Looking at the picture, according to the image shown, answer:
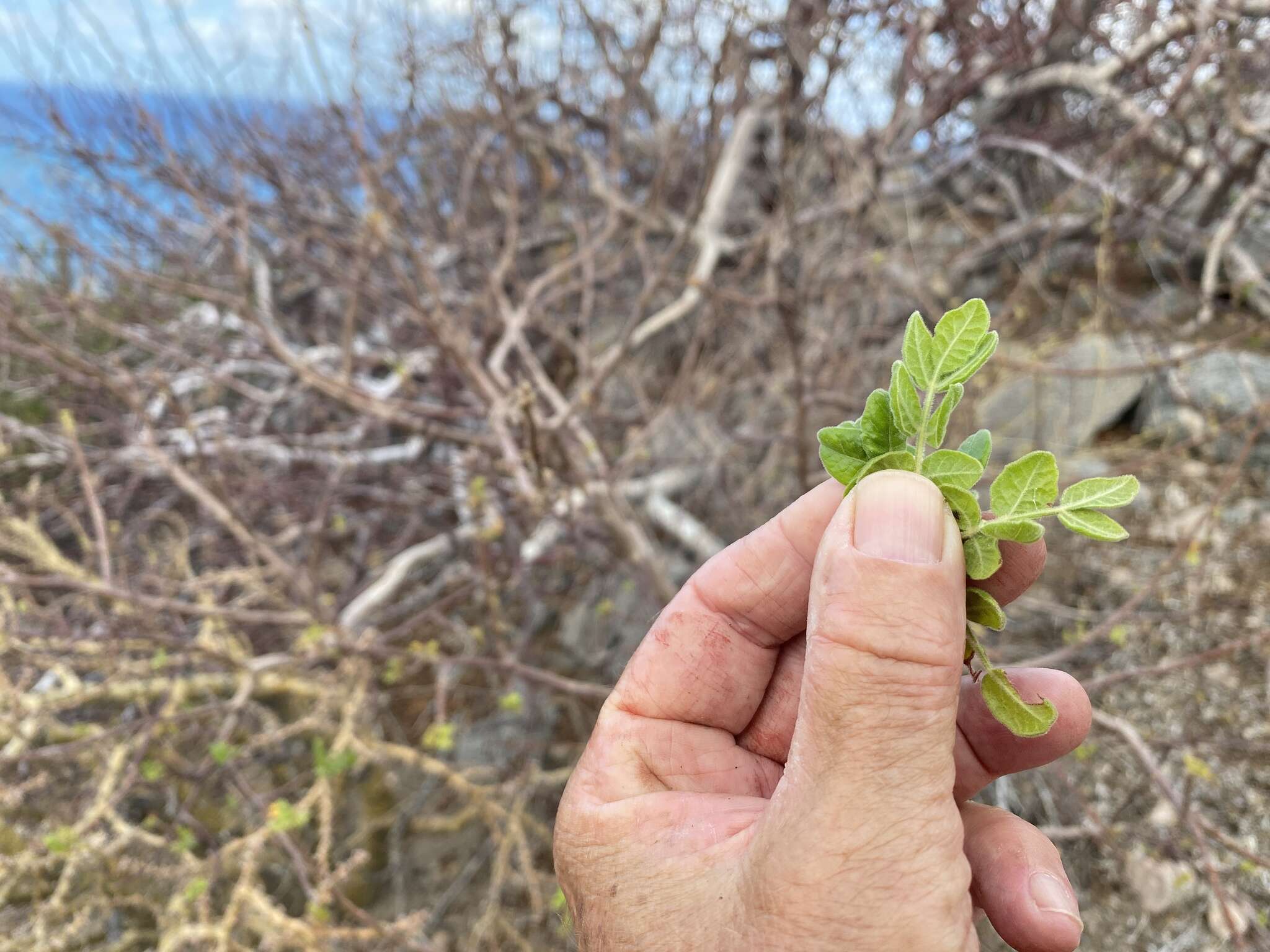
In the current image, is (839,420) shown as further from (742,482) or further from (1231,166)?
(1231,166)

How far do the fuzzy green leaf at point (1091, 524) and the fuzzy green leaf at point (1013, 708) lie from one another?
21 centimetres

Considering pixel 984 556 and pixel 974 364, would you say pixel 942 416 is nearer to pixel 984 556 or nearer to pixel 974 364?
pixel 974 364

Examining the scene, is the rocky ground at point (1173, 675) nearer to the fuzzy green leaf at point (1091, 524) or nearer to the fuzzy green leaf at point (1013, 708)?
the fuzzy green leaf at point (1013, 708)

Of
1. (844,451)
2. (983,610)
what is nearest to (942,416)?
(844,451)

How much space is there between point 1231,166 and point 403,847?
511cm

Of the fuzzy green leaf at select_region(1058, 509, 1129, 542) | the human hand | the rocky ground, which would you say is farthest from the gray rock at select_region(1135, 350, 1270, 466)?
the fuzzy green leaf at select_region(1058, 509, 1129, 542)

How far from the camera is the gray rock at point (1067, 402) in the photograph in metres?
3.59

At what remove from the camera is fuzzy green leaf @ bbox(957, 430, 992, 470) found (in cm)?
96

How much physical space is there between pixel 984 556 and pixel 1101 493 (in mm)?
158

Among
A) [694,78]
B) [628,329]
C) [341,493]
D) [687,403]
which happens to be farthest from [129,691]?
[694,78]

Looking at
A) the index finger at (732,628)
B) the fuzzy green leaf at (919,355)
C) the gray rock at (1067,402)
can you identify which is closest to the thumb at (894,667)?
the fuzzy green leaf at (919,355)

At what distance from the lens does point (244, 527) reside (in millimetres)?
2477

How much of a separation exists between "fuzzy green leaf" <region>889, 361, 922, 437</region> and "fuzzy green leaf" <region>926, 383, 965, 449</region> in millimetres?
22

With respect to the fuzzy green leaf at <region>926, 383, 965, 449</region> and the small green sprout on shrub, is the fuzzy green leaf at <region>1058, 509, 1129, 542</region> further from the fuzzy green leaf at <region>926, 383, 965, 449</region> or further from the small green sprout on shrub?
the fuzzy green leaf at <region>926, 383, 965, 449</region>
